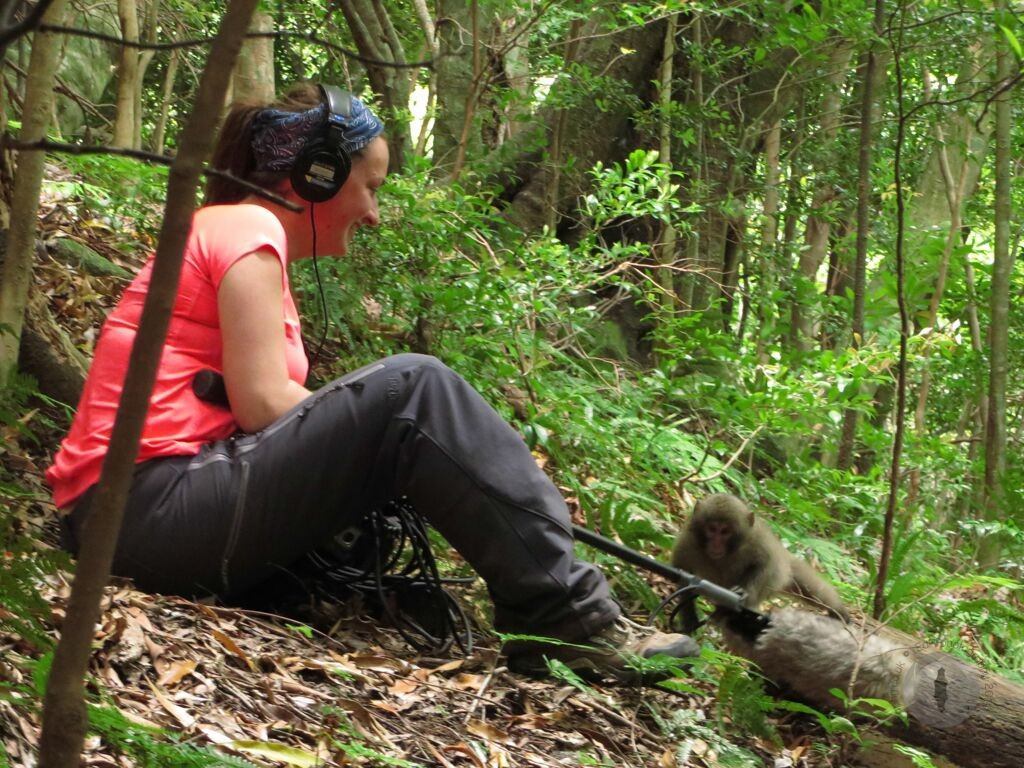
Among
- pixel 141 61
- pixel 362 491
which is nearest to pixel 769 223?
pixel 141 61

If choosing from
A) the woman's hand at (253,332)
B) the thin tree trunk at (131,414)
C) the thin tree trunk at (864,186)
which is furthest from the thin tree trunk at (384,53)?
the thin tree trunk at (131,414)

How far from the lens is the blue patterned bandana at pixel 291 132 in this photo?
3.10 metres

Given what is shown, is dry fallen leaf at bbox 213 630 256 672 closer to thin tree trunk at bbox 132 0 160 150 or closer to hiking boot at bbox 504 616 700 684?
hiking boot at bbox 504 616 700 684

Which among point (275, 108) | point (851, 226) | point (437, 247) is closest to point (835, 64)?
point (851, 226)

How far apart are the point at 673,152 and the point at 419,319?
362 cm

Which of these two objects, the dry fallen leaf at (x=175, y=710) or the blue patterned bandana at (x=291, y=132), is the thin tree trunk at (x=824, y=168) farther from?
the dry fallen leaf at (x=175, y=710)

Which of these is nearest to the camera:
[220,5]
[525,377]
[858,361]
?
[525,377]

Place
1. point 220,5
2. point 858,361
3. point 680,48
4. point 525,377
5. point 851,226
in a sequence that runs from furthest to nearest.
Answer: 1. point 851,226
2. point 220,5
3. point 680,48
4. point 858,361
5. point 525,377

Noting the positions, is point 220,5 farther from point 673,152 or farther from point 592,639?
point 592,639

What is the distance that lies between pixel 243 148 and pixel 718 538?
230cm

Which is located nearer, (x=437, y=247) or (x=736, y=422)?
(x=437, y=247)

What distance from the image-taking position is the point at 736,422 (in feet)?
18.0

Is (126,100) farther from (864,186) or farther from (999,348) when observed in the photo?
(999,348)

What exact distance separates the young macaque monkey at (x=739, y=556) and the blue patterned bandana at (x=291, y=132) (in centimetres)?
207
